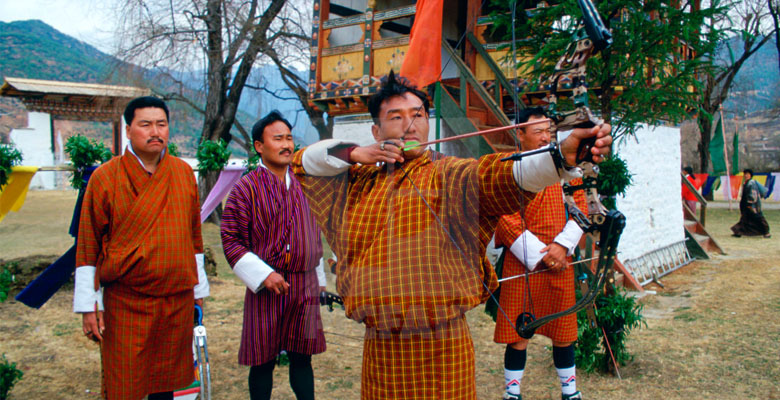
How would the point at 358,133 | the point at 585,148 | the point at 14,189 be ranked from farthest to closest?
1. the point at 14,189
2. the point at 358,133
3. the point at 585,148

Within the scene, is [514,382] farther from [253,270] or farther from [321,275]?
[253,270]

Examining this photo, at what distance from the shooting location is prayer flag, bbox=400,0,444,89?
3.39 metres

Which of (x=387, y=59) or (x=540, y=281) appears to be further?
(x=387, y=59)

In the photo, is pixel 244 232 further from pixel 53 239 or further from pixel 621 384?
pixel 53 239

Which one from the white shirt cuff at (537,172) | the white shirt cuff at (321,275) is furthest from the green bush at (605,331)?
the white shirt cuff at (537,172)

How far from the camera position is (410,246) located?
173cm

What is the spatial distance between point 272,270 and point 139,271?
65 cm

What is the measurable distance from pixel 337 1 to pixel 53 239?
330 inches

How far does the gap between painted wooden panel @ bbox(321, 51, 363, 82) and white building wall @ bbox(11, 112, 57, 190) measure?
23078mm

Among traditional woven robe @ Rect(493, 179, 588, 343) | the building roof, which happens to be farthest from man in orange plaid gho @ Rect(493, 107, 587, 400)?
the building roof

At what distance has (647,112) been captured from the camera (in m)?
3.34

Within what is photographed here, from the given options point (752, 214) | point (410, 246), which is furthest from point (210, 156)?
point (752, 214)

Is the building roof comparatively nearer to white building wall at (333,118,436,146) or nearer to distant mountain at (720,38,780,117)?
white building wall at (333,118,436,146)

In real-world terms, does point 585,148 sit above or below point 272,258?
above
